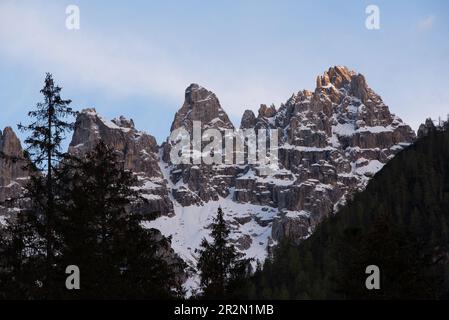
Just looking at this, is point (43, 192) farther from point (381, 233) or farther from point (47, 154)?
point (381, 233)

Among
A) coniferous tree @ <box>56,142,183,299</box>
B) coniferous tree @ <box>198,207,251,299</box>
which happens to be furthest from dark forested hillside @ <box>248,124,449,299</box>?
coniferous tree @ <box>56,142,183,299</box>

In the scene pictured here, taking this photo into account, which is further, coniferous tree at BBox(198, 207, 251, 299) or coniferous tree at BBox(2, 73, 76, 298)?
coniferous tree at BBox(198, 207, 251, 299)

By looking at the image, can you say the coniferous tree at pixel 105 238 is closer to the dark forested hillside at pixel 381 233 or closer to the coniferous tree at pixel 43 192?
the coniferous tree at pixel 43 192

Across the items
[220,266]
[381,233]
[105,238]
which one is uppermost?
[381,233]

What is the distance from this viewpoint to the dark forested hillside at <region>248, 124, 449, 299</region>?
29.4 m

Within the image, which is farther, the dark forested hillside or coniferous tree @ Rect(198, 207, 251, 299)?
coniferous tree @ Rect(198, 207, 251, 299)

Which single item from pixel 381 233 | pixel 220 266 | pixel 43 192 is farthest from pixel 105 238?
pixel 220 266

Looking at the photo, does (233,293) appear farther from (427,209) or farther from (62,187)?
(427,209)

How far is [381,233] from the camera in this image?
29016 millimetres

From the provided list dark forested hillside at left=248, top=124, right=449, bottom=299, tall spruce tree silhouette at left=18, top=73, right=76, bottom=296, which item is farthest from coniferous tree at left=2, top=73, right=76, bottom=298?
dark forested hillside at left=248, top=124, right=449, bottom=299

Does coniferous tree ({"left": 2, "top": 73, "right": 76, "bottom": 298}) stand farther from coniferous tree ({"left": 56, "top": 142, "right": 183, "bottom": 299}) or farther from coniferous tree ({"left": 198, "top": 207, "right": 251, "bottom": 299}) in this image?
coniferous tree ({"left": 198, "top": 207, "right": 251, "bottom": 299})

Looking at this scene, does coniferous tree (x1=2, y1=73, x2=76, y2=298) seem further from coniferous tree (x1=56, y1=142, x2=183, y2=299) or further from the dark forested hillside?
the dark forested hillside
